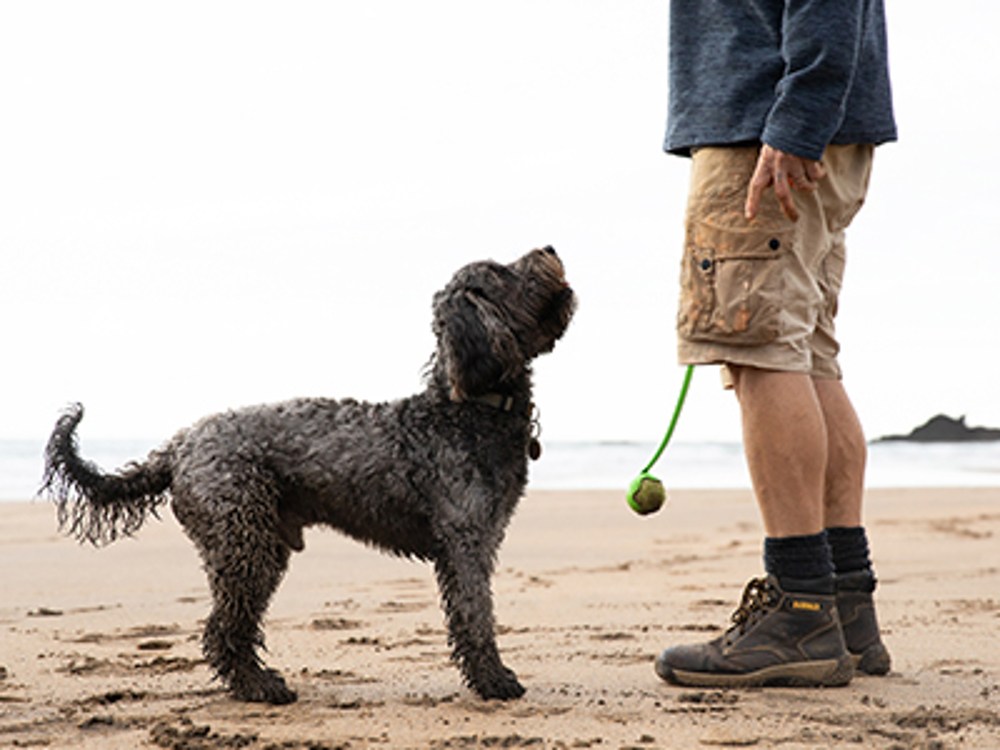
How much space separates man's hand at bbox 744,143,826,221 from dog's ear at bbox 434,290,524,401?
3.18 feet

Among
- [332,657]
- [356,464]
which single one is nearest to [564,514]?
[332,657]

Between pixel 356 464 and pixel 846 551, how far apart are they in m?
1.95

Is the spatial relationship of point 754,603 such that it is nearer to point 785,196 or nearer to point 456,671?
point 456,671

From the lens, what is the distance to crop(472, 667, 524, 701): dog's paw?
3.66 m

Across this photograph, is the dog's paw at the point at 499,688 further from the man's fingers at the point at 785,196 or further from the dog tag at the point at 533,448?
the man's fingers at the point at 785,196

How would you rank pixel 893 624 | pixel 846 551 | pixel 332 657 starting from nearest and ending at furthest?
pixel 846 551 < pixel 332 657 < pixel 893 624

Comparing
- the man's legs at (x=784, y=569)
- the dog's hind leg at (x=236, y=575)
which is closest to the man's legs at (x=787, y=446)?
the man's legs at (x=784, y=569)

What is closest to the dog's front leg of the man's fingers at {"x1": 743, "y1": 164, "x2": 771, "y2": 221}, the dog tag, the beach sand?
the beach sand

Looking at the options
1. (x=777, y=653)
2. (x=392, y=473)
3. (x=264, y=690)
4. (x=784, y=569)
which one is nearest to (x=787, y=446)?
(x=784, y=569)

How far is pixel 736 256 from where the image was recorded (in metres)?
3.70

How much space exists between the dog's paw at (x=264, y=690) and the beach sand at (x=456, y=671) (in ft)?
0.16

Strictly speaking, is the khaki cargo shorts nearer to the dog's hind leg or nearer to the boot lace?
the boot lace

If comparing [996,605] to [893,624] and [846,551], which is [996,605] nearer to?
[893,624]

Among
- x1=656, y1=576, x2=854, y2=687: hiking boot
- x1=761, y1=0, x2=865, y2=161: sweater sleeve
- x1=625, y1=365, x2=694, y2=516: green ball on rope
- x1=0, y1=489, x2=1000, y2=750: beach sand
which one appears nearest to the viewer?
x1=0, y1=489, x2=1000, y2=750: beach sand
